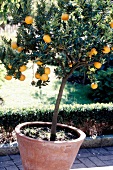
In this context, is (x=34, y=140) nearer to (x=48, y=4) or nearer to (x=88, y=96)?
(x=48, y=4)

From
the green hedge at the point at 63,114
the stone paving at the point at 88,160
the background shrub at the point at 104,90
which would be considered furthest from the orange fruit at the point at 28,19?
the background shrub at the point at 104,90

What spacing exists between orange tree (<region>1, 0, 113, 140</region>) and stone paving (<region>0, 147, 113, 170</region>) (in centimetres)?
141

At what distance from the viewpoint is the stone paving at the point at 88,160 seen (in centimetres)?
423

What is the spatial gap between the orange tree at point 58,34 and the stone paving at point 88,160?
1.41 meters

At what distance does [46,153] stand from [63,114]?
1542mm

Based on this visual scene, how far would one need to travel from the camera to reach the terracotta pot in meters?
3.45

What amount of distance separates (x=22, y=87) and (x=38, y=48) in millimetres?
4934

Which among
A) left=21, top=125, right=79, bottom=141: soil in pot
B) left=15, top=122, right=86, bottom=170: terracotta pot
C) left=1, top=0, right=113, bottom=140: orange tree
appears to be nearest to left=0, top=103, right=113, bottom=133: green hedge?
left=21, top=125, right=79, bottom=141: soil in pot

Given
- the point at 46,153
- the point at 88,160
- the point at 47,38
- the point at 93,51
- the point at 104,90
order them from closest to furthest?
the point at 47,38 < the point at 93,51 < the point at 46,153 < the point at 88,160 < the point at 104,90

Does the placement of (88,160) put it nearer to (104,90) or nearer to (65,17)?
(65,17)

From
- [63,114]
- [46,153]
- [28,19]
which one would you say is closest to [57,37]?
[28,19]

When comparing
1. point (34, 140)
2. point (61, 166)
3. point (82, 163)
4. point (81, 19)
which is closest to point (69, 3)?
point (81, 19)

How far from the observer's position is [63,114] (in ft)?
16.4

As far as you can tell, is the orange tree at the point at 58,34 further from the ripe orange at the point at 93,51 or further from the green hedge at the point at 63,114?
the green hedge at the point at 63,114
